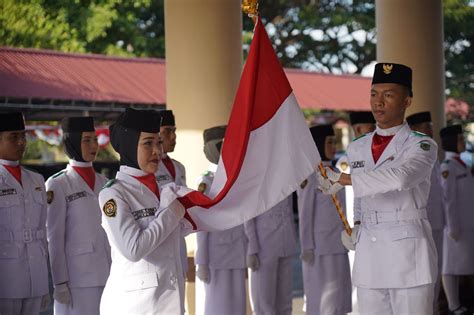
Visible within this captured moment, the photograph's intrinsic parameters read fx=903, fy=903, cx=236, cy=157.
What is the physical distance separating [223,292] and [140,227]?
3.17 m

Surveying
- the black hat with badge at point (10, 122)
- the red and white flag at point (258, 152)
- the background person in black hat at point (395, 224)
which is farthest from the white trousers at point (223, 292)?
the red and white flag at point (258, 152)

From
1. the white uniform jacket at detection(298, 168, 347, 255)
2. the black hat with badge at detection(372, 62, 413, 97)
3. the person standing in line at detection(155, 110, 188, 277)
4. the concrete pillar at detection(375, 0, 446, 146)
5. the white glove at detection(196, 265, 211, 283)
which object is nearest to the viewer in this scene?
the black hat with badge at detection(372, 62, 413, 97)

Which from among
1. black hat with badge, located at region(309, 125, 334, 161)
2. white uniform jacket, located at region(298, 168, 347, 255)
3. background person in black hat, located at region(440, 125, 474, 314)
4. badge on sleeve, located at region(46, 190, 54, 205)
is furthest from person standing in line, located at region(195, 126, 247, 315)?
background person in black hat, located at region(440, 125, 474, 314)

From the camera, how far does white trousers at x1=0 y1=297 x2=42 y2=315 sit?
18.9ft

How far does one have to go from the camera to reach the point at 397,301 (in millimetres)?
4957

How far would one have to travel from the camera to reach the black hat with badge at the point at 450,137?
923 centimetres

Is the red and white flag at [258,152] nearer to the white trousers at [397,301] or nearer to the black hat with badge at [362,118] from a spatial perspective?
the white trousers at [397,301]

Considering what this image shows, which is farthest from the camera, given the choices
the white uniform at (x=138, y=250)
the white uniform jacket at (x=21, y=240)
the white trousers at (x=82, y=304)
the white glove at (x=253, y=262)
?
the white glove at (x=253, y=262)

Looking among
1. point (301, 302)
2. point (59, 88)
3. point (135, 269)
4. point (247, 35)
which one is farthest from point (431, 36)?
point (247, 35)

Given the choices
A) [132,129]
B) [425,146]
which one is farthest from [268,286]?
[132,129]

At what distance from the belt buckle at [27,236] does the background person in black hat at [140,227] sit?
1.58m

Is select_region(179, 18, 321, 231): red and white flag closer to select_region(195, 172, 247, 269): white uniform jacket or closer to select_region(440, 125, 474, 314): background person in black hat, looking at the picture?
select_region(195, 172, 247, 269): white uniform jacket

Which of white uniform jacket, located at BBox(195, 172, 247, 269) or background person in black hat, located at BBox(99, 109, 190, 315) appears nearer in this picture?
background person in black hat, located at BBox(99, 109, 190, 315)

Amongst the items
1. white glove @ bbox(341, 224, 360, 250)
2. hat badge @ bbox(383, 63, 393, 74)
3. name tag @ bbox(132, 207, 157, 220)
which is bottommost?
white glove @ bbox(341, 224, 360, 250)
